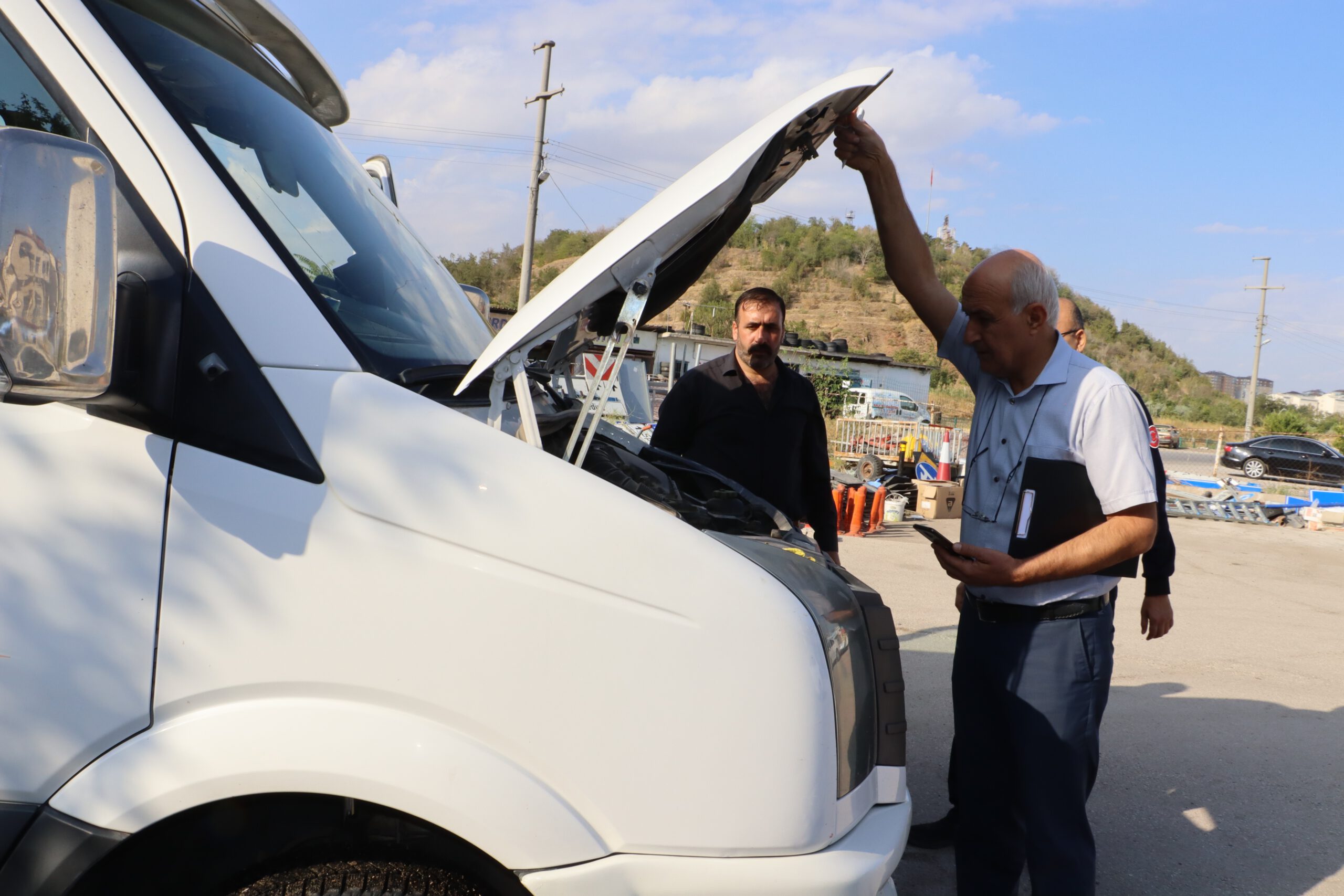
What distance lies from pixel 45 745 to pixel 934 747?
165 inches

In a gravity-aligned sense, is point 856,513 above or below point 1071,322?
below

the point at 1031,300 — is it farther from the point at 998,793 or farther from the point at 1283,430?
the point at 1283,430

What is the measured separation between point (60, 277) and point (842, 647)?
4.90 feet

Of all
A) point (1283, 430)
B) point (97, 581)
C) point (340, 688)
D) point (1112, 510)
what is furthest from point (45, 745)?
point (1283, 430)

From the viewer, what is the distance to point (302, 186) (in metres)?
2.11

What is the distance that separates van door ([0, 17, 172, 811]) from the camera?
1584mm

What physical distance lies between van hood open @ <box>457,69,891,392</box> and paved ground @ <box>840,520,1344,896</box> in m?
2.74

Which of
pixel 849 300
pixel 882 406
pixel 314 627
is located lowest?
pixel 882 406

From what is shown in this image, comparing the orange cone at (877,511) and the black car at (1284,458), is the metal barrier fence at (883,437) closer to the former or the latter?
the orange cone at (877,511)

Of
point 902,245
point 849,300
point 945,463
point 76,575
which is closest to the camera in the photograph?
point 76,575

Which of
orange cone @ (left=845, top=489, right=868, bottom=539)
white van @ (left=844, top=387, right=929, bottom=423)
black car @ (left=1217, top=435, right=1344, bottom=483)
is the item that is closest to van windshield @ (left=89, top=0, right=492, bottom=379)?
orange cone @ (left=845, top=489, right=868, bottom=539)

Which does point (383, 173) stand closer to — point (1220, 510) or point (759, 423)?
point (759, 423)

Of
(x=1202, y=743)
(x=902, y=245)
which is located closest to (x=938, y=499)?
(x=1202, y=743)

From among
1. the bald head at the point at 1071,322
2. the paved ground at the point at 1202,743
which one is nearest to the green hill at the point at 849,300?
the paved ground at the point at 1202,743
